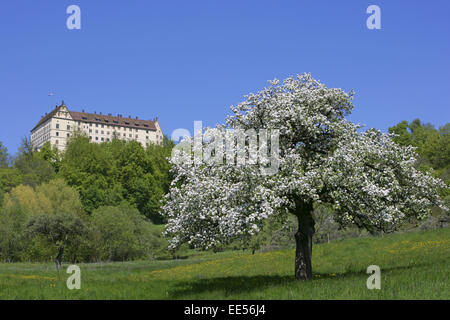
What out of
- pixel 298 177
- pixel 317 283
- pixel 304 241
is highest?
pixel 298 177

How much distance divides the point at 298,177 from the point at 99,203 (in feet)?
359

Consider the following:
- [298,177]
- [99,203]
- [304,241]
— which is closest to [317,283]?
[304,241]

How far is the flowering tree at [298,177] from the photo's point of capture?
760 inches

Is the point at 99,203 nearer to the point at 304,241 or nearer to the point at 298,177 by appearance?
the point at 304,241

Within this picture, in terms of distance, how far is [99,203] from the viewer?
121875 mm

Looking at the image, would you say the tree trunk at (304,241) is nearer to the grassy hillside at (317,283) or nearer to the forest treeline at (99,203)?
the grassy hillside at (317,283)

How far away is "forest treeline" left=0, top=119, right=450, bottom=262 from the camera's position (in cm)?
5466

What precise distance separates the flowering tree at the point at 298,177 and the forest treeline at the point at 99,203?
2244 mm

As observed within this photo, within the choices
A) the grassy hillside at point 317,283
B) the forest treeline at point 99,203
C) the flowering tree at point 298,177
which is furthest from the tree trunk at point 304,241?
the forest treeline at point 99,203

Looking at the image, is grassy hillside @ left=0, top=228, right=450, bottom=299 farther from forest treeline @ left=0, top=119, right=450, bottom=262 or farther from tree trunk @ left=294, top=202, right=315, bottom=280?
forest treeline @ left=0, top=119, right=450, bottom=262
